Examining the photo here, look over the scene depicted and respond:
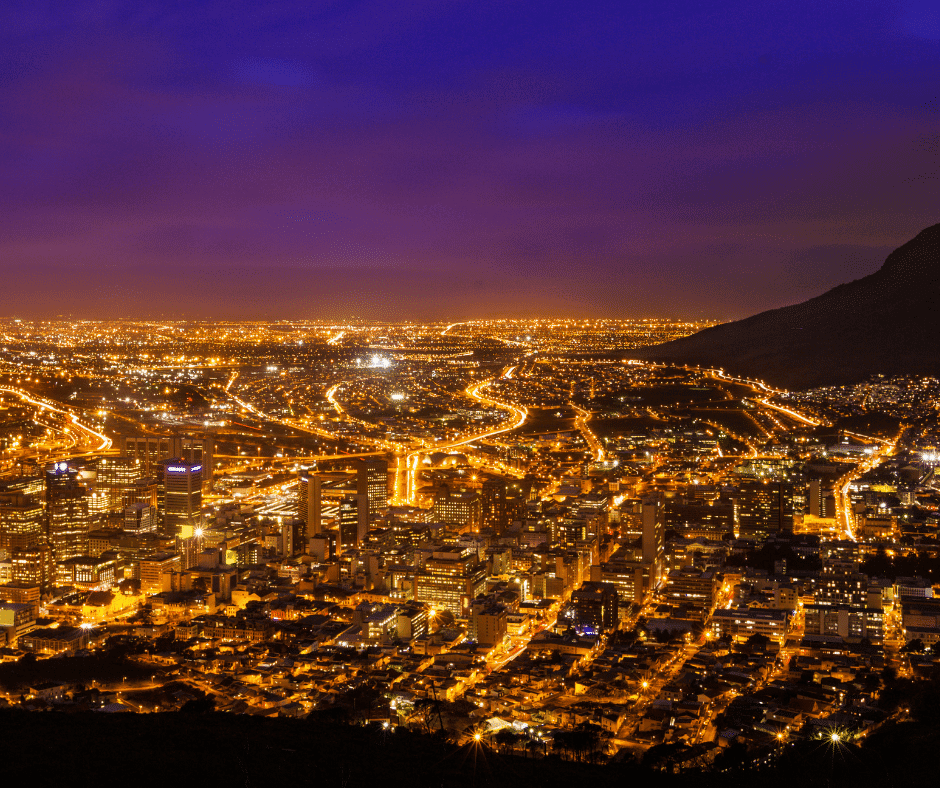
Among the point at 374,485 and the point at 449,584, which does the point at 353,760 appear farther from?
the point at 374,485

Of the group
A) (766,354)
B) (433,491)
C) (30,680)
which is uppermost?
(766,354)

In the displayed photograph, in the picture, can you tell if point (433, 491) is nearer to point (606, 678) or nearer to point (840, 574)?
point (840, 574)

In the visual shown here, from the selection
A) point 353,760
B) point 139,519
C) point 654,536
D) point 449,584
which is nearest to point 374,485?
point 139,519

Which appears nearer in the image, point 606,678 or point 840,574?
point 606,678

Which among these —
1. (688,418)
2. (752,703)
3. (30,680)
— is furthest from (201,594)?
(688,418)

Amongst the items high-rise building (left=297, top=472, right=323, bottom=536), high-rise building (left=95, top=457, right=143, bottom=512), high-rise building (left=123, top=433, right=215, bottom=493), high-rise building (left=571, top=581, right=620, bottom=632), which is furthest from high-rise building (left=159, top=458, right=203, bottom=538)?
high-rise building (left=571, top=581, right=620, bottom=632)

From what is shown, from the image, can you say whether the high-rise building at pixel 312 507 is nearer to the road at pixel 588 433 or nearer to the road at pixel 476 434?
the road at pixel 476 434

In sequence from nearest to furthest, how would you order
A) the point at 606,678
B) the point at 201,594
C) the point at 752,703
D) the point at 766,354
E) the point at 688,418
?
the point at 752,703 < the point at 606,678 < the point at 201,594 < the point at 688,418 < the point at 766,354

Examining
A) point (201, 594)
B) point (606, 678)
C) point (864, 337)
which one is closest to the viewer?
point (606, 678)
